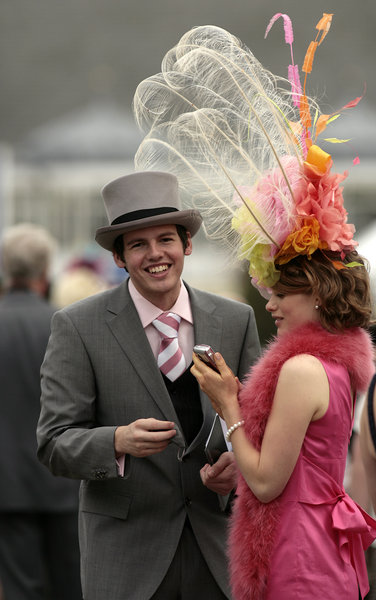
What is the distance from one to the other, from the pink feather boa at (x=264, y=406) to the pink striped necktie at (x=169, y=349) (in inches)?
19.6

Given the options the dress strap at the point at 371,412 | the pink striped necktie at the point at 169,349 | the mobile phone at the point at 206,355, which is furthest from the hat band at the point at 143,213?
the dress strap at the point at 371,412

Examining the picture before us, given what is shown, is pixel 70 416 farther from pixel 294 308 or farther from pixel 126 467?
pixel 294 308

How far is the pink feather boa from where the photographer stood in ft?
9.81

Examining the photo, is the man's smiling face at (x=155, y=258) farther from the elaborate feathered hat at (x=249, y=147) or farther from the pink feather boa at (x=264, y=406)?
the pink feather boa at (x=264, y=406)

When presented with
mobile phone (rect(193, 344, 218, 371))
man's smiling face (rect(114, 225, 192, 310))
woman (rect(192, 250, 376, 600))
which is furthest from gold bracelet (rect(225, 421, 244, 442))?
man's smiling face (rect(114, 225, 192, 310))

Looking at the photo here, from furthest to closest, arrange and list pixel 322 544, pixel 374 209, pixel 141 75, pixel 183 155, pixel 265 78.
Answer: pixel 141 75 < pixel 374 209 < pixel 183 155 < pixel 265 78 < pixel 322 544

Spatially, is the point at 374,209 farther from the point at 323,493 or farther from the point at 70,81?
the point at 323,493

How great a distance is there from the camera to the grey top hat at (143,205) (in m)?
3.54

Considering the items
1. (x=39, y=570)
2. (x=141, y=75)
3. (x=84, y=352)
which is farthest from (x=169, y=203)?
(x=141, y=75)

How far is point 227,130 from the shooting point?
3236mm

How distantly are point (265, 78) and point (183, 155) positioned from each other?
1.30 feet

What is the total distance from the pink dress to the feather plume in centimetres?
53

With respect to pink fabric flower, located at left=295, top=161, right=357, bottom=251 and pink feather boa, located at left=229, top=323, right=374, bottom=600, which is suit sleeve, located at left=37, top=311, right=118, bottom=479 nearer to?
pink feather boa, located at left=229, top=323, right=374, bottom=600

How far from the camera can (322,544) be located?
293cm
